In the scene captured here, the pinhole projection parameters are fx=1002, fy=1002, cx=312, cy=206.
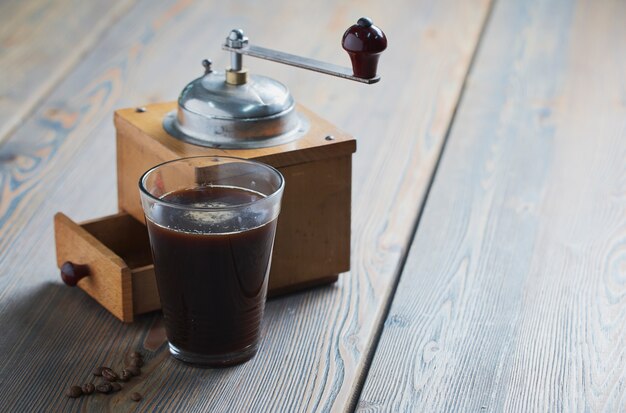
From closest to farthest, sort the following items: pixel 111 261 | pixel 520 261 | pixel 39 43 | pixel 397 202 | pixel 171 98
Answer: pixel 111 261 < pixel 520 261 < pixel 397 202 < pixel 171 98 < pixel 39 43

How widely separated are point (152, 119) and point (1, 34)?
3.64ft

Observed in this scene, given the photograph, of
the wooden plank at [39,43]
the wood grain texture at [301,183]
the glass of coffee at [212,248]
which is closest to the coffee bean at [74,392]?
the glass of coffee at [212,248]

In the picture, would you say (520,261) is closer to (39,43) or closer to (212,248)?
(212,248)

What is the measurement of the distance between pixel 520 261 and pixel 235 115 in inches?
16.8

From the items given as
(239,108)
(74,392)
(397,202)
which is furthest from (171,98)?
(74,392)

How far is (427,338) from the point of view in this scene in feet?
3.63

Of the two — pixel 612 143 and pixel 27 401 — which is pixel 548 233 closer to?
pixel 612 143

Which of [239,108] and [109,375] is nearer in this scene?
[109,375]

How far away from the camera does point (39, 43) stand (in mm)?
2105

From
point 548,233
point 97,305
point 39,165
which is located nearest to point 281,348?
point 97,305

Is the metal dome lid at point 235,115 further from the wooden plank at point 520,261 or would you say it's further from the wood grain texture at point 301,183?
the wooden plank at point 520,261

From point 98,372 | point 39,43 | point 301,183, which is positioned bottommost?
point 39,43

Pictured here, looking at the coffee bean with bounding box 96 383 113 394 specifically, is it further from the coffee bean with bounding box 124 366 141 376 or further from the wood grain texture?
the wood grain texture

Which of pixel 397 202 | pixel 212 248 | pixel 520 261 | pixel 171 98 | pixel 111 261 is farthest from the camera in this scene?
pixel 171 98
